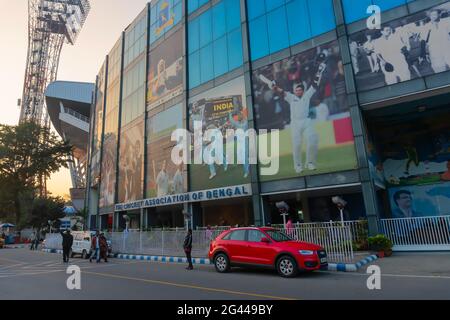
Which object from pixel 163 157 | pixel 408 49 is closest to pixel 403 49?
pixel 408 49

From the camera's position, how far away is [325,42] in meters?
18.7

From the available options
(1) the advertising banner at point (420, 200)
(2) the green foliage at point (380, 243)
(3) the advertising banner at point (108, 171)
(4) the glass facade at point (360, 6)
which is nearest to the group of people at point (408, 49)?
(4) the glass facade at point (360, 6)

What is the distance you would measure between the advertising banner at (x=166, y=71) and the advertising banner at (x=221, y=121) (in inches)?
149

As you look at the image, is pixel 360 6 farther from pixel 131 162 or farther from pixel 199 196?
pixel 131 162

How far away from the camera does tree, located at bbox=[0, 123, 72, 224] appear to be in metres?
40.6

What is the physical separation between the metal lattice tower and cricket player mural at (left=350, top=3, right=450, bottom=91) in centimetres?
7844

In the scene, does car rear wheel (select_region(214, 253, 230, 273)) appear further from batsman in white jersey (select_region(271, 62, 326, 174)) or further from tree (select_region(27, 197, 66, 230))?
tree (select_region(27, 197, 66, 230))

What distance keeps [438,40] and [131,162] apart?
27.6 m

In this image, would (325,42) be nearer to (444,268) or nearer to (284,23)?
(284,23)

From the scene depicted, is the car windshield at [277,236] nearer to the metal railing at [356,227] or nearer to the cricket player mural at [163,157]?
the metal railing at [356,227]

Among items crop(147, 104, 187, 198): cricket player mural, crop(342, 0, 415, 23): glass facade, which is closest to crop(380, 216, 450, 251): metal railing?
crop(342, 0, 415, 23): glass facade

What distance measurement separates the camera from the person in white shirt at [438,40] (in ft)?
50.0

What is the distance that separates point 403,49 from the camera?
1620 centimetres
